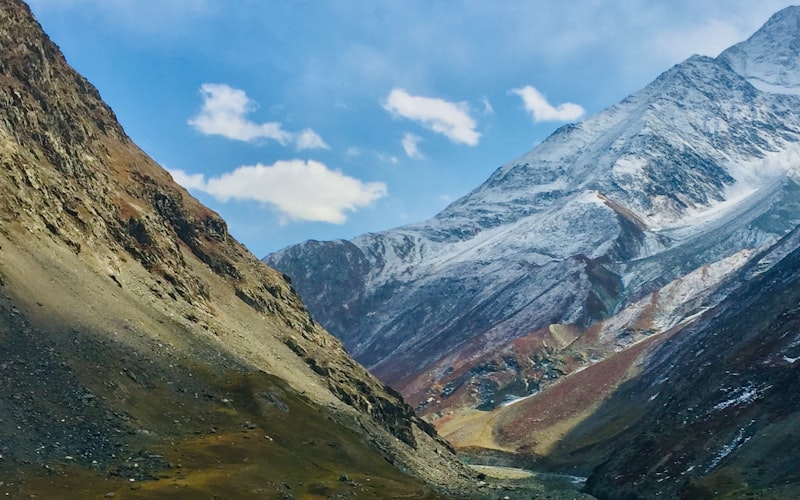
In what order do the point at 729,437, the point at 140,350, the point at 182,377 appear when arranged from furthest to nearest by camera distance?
the point at 729,437
the point at 182,377
the point at 140,350

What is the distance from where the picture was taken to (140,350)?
90.4m

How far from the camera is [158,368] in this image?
8988 centimetres

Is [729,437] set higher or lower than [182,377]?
lower

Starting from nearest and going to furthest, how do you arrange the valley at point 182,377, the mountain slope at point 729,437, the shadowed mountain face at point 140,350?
the shadowed mountain face at point 140,350 → the valley at point 182,377 → the mountain slope at point 729,437

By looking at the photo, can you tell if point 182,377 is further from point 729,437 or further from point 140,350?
point 729,437

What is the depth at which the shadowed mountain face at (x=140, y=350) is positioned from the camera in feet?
225

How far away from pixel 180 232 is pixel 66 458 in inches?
3849

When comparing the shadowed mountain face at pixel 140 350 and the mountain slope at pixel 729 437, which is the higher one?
the shadowed mountain face at pixel 140 350

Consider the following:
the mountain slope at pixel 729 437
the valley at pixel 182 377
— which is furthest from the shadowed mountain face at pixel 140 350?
the mountain slope at pixel 729 437

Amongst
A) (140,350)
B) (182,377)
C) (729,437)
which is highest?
(140,350)

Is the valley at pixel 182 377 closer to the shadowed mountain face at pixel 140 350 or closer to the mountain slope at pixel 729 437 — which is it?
the shadowed mountain face at pixel 140 350

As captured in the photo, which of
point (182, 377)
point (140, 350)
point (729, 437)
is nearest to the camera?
point (140, 350)

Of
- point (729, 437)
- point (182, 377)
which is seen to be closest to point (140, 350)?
point (182, 377)

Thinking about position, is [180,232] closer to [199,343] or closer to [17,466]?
[199,343]
